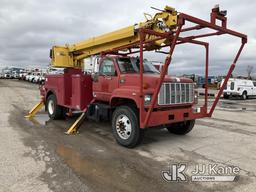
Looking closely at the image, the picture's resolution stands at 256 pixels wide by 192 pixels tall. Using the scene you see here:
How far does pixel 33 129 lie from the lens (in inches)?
311

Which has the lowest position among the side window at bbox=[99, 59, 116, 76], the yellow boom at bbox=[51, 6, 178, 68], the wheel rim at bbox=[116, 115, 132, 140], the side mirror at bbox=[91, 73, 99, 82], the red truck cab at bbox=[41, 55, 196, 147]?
the wheel rim at bbox=[116, 115, 132, 140]

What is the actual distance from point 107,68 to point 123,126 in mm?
1847

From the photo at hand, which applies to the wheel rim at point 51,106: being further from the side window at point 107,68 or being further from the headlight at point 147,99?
the headlight at point 147,99

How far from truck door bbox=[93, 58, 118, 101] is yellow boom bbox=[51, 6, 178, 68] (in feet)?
2.63

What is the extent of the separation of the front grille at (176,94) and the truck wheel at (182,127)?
3.09 feet

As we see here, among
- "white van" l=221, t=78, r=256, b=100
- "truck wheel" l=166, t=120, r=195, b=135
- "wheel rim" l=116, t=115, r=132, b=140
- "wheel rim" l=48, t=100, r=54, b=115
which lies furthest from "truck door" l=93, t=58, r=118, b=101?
"white van" l=221, t=78, r=256, b=100

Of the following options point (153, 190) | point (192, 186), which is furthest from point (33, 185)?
point (192, 186)

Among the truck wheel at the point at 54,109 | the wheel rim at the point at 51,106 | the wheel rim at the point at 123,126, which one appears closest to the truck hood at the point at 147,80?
the wheel rim at the point at 123,126

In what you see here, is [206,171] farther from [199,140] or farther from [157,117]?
[199,140]

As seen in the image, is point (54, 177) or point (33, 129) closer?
point (54, 177)

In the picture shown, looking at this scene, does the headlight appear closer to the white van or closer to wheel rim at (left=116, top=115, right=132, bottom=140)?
wheel rim at (left=116, top=115, right=132, bottom=140)

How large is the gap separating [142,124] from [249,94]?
22894 millimetres

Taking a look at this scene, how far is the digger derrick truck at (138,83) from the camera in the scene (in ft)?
18.2

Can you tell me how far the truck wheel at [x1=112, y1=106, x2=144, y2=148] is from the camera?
581cm
